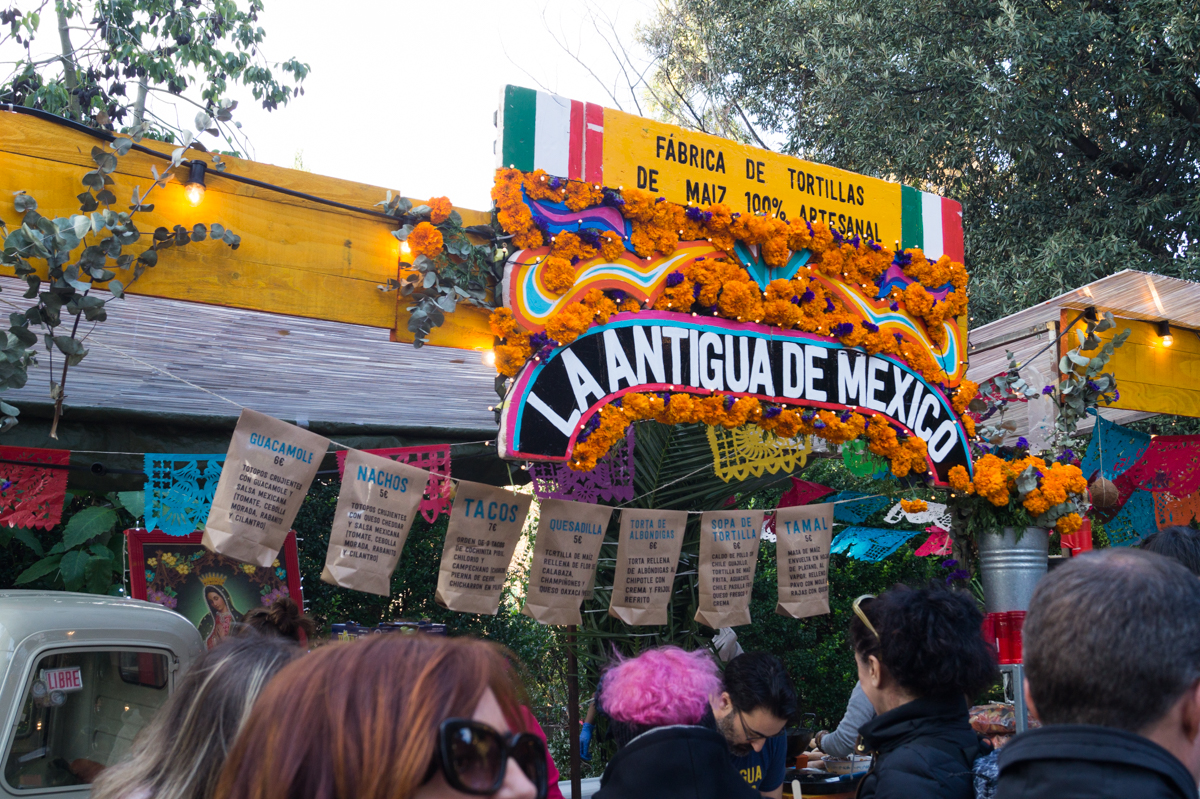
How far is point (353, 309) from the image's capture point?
362 cm

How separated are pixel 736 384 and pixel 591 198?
1.05 meters

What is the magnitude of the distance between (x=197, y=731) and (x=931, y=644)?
1811mm

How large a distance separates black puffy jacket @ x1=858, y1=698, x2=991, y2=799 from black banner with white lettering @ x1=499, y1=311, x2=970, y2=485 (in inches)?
64.4

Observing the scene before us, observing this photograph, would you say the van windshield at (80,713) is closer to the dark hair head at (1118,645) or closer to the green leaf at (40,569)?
the green leaf at (40,569)

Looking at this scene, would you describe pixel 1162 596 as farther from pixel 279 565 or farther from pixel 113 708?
pixel 279 565

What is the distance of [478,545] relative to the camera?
3830 millimetres

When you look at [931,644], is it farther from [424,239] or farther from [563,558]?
[424,239]

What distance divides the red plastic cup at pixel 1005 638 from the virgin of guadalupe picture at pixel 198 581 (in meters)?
3.97

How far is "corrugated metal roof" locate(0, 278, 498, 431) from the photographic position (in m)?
4.12

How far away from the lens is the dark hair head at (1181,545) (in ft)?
9.68

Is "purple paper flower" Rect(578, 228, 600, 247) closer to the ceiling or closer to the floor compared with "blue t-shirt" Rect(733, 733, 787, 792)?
closer to the ceiling

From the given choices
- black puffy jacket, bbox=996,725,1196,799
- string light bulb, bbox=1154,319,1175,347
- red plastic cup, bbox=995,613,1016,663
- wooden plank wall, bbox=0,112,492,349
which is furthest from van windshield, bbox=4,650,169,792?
string light bulb, bbox=1154,319,1175,347

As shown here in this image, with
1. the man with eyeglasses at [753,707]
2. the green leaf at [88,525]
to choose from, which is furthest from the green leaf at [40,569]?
the man with eyeglasses at [753,707]

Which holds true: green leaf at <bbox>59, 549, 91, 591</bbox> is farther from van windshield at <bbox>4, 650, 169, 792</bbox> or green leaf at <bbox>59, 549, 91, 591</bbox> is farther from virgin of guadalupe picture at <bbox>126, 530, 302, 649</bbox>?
van windshield at <bbox>4, 650, 169, 792</bbox>
